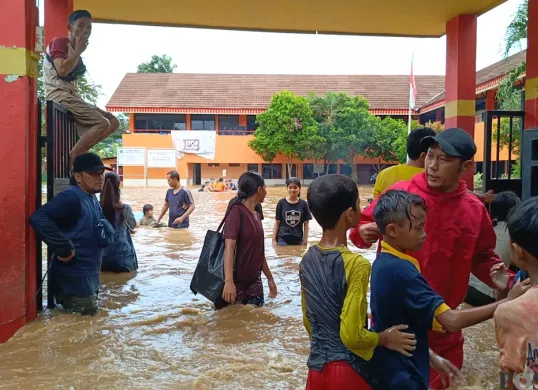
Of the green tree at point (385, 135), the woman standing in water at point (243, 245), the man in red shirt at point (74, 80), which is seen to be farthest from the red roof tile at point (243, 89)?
the woman standing in water at point (243, 245)

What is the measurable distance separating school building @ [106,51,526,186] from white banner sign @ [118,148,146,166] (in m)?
0.45

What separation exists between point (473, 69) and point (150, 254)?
21.0ft

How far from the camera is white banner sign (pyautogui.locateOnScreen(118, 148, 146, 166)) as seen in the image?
113ft

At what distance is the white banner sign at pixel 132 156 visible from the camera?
34312 mm

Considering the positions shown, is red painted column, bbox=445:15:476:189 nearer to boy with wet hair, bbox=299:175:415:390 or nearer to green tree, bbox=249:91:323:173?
boy with wet hair, bbox=299:175:415:390

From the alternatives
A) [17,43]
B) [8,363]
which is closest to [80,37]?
[17,43]

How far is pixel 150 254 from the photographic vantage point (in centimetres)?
883

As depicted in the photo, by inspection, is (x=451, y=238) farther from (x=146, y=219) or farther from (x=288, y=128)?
(x=288, y=128)

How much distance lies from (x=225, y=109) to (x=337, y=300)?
3346cm

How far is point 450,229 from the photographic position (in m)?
2.86

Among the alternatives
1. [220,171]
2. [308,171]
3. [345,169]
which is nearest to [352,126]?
[345,169]

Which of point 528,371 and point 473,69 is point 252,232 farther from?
point 473,69

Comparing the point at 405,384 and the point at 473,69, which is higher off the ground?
the point at 473,69

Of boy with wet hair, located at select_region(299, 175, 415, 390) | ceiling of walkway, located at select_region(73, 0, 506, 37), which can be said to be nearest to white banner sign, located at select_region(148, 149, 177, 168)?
ceiling of walkway, located at select_region(73, 0, 506, 37)
